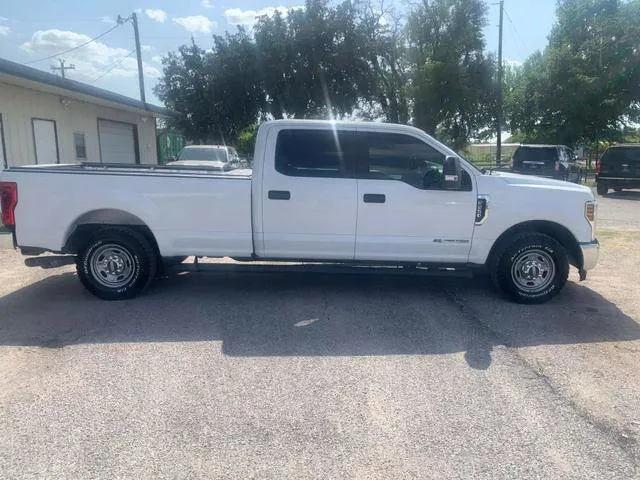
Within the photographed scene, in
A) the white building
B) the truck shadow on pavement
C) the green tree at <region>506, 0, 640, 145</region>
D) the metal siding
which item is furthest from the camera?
the green tree at <region>506, 0, 640, 145</region>

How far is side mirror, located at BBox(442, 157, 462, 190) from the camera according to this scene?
20.6ft

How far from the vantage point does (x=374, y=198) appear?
258 inches

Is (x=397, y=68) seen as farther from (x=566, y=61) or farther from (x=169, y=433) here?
(x=169, y=433)

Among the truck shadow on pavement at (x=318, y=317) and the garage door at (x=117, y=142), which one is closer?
the truck shadow on pavement at (x=318, y=317)

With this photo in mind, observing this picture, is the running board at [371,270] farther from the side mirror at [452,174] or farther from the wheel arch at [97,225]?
the wheel arch at [97,225]

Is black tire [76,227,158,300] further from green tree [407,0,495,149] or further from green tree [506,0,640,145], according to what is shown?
green tree [506,0,640,145]

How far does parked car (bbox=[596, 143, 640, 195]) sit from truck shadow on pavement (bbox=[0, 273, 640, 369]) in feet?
53.0

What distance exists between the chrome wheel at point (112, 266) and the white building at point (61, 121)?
772 centimetres

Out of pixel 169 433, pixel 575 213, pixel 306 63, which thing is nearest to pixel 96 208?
pixel 169 433

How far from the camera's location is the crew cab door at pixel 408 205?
6570 millimetres

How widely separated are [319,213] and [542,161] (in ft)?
53.9

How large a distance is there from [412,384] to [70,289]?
489 centimetres

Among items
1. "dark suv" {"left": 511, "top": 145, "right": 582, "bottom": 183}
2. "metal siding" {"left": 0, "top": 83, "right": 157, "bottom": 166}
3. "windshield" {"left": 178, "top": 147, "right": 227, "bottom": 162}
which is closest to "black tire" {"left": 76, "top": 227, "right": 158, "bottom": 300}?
"metal siding" {"left": 0, "top": 83, "right": 157, "bottom": 166}

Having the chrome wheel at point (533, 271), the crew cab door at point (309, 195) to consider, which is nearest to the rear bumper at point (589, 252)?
the chrome wheel at point (533, 271)
